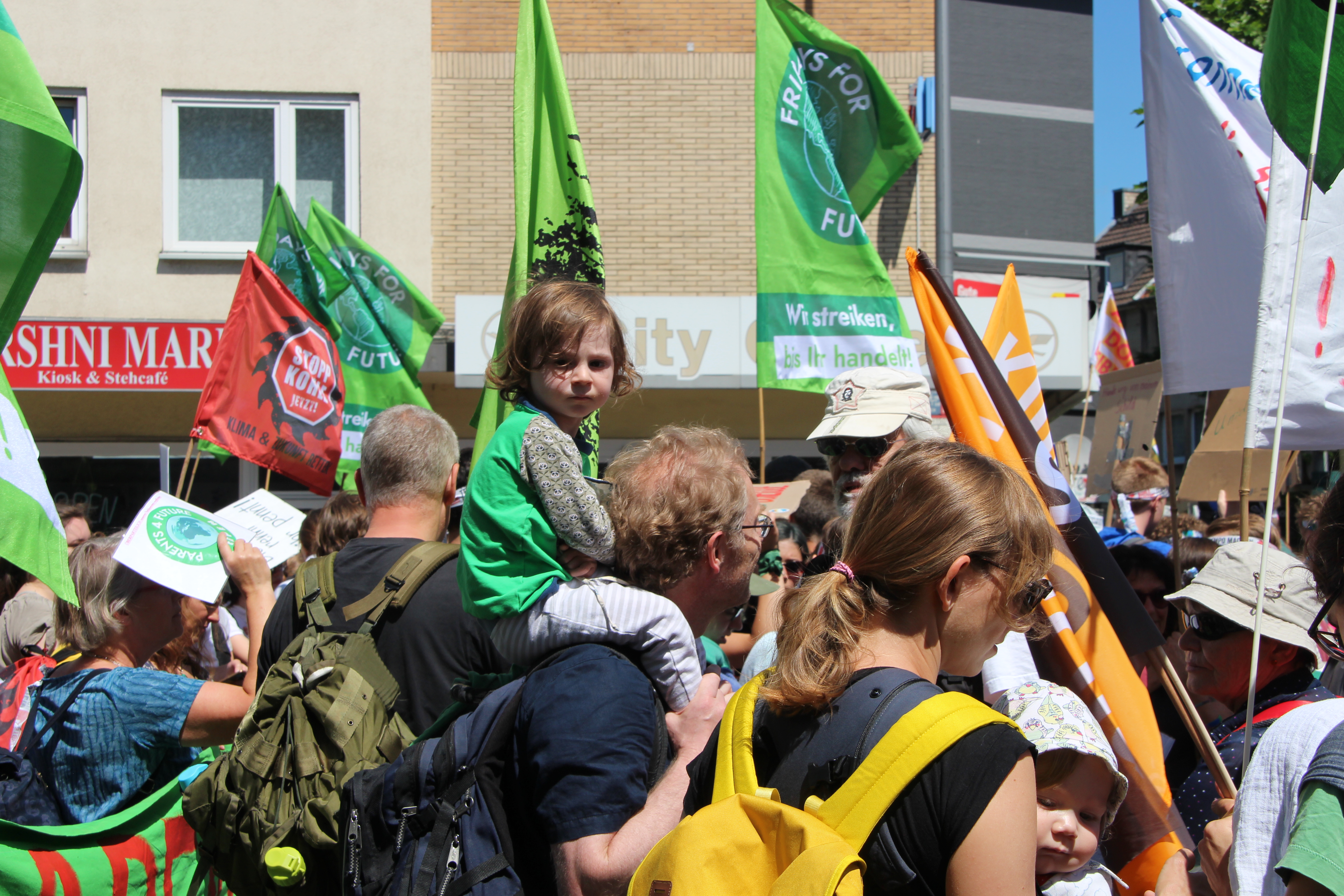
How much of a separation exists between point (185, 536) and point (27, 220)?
1.53 m

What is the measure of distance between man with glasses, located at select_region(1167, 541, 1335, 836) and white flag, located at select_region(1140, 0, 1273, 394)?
77 centimetres

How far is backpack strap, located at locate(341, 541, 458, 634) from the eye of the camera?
9.46ft

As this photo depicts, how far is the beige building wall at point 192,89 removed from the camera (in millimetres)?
12719

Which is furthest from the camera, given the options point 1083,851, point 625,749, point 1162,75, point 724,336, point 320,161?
point 320,161

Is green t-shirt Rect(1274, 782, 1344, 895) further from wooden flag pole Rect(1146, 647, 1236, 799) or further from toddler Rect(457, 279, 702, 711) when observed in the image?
toddler Rect(457, 279, 702, 711)

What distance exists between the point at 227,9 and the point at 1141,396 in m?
11.0

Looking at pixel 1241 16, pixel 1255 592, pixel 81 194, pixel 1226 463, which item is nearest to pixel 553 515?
pixel 1255 592

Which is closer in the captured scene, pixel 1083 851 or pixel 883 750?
pixel 883 750

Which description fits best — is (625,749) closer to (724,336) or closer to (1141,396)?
(1141,396)

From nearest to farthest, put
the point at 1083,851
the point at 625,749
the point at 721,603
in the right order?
the point at 625,749 → the point at 1083,851 → the point at 721,603

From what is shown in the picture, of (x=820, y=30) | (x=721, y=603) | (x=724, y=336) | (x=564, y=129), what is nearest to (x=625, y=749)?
(x=721, y=603)

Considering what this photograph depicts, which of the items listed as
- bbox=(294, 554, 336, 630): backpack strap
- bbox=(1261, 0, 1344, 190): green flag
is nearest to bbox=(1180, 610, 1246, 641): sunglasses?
bbox=(1261, 0, 1344, 190): green flag

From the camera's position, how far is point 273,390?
659 cm

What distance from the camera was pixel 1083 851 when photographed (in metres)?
2.10
